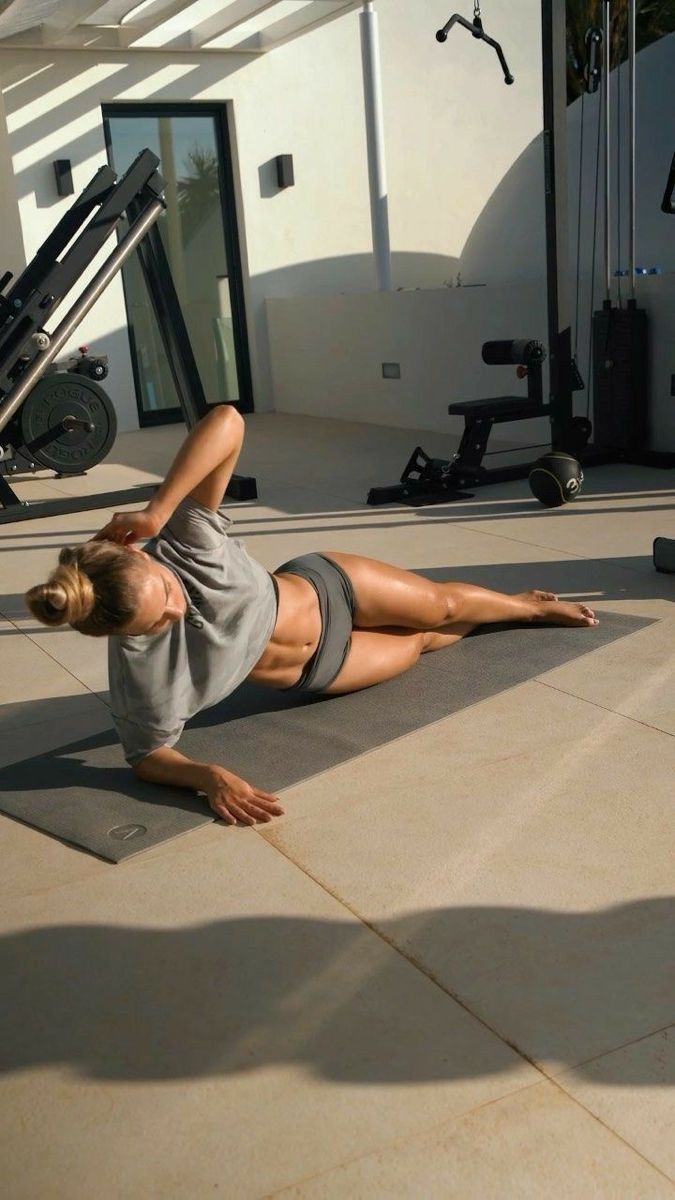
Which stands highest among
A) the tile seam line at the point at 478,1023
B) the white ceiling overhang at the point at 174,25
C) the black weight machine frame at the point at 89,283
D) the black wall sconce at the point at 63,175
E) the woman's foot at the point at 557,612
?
the white ceiling overhang at the point at 174,25

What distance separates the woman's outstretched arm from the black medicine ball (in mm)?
2660

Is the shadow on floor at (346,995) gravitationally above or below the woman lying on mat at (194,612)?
below

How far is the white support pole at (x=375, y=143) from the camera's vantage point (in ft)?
26.3

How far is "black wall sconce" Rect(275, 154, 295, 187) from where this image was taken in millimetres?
8977

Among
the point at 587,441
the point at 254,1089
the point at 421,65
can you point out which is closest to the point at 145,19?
the point at 421,65

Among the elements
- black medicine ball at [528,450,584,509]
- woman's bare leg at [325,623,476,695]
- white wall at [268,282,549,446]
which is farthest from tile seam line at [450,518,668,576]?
white wall at [268,282,549,446]

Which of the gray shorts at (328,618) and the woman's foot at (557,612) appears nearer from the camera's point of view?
the gray shorts at (328,618)

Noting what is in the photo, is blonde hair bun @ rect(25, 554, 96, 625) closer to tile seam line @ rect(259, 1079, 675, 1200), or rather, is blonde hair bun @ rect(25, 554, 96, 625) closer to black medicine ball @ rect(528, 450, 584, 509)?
tile seam line @ rect(259, 1079, 675, 1200)

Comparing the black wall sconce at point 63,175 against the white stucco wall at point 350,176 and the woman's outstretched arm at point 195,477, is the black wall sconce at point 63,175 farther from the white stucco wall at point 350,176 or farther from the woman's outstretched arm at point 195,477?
the woman's outstretched arm at point 195,477

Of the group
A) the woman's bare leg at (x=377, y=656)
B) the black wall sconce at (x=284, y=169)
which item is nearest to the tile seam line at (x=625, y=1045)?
the woman's bare leg at (x=377, y=656)

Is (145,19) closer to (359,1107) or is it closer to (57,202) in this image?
(57,202)

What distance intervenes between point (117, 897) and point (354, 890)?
432 mm

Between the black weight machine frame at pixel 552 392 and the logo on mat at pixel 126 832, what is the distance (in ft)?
10.5

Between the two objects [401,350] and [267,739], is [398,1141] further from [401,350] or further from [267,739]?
[401,350]
